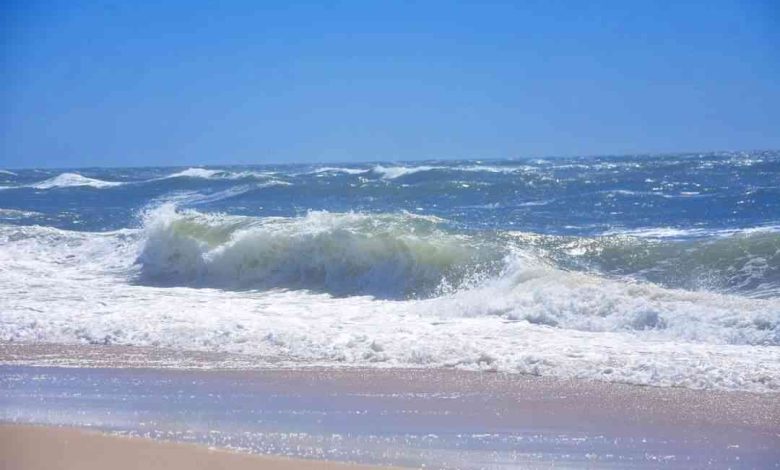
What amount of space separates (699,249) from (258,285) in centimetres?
686

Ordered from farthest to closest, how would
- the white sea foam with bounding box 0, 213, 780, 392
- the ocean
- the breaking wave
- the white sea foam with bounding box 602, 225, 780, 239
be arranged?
the white sea foam with bounding box 602, 225, 780, 239
the breaking wave
the ocean
the white sea foam with bounding box 0, 213, 780, 392

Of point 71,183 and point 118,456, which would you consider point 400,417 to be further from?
point 71,183

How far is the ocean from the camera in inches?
347

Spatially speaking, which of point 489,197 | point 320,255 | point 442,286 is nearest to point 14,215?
point 489,197

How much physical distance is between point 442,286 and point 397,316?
254 cm

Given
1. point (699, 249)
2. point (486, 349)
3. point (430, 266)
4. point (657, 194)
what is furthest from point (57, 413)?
point (657, 194)

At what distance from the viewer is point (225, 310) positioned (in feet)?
38.4

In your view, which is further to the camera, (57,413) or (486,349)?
(486,349)

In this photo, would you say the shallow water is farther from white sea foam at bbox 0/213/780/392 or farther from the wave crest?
the wave crest

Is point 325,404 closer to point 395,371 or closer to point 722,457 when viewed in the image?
point 395,371

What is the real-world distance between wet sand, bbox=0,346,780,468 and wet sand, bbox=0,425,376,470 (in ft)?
0.57

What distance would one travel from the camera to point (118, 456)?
5527 mm

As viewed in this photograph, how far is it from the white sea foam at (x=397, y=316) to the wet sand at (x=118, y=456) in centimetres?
302

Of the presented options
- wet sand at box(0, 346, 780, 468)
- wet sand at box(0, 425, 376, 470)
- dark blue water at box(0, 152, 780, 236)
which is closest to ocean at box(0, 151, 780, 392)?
dark blue water at box(0, 152, 780, 236)
